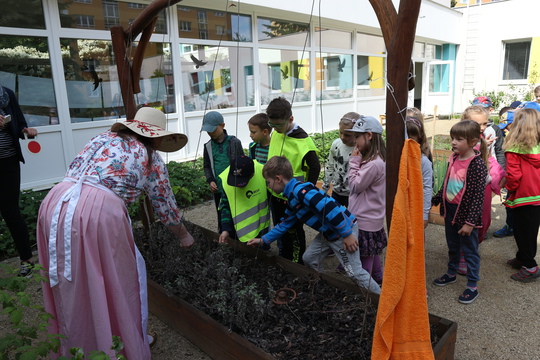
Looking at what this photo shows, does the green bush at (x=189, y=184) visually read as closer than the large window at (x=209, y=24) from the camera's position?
Yes

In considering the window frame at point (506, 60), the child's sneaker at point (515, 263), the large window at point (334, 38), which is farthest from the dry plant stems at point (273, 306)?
the window frame at point (506, 60)

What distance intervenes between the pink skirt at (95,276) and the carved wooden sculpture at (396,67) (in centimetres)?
141

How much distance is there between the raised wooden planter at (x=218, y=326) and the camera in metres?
2.01

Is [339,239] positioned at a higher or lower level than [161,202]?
lower

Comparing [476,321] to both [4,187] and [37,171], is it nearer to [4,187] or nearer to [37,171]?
[4,187]

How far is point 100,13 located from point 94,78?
3.77 feet

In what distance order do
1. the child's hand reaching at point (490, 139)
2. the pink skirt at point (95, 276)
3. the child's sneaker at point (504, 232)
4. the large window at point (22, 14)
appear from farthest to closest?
the large window at point (22, 14) < the child's sneaker at point (504, 232) < the child's hand reaching at point (490, 139) < the pink skirt at point (95, 276)

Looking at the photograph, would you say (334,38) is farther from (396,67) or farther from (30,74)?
(396,67)

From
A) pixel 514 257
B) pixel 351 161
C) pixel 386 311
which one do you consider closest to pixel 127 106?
pixel 351 161

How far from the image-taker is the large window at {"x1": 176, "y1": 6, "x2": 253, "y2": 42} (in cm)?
793

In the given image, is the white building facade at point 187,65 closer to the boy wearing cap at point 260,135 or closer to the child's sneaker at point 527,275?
the boy wearing cap at point 260,135

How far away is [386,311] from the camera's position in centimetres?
167

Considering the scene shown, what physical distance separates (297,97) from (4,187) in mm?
8460

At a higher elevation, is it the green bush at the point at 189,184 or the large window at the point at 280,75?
the large window at the point at 280,75
